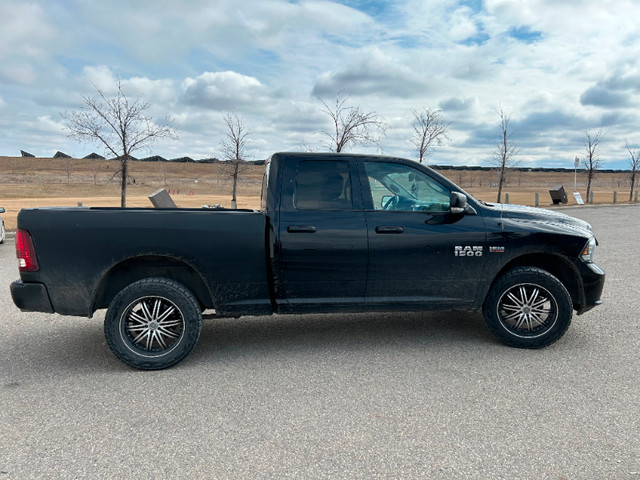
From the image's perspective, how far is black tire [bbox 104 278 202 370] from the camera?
155 inches

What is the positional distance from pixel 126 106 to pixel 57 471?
18779 mm

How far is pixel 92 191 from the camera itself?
58719 millimetres

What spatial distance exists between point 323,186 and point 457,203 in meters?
1.22

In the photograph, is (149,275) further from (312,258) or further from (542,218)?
(542,218)

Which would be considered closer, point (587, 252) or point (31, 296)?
point (31, 296)

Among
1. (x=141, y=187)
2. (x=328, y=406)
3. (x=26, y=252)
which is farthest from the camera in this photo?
(x=141, y=187)

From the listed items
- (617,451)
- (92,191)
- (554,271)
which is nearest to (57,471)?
(617,451)

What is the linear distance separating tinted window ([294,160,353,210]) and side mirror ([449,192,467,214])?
0.91 m

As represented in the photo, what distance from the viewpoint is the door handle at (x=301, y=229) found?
412 centimetres

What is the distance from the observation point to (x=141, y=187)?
217 feet

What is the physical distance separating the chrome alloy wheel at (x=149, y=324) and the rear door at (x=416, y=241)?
1.80m

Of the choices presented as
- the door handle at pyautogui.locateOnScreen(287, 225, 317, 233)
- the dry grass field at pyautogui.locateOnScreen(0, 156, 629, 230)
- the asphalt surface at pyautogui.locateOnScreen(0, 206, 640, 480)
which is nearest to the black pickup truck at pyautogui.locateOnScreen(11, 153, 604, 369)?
the door handle at pyautogui.locateOnScreen(287, 225, 317, 233)

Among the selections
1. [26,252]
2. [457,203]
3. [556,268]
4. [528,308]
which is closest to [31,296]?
[26,252]

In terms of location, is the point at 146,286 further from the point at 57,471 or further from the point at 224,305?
the point at 57,471
